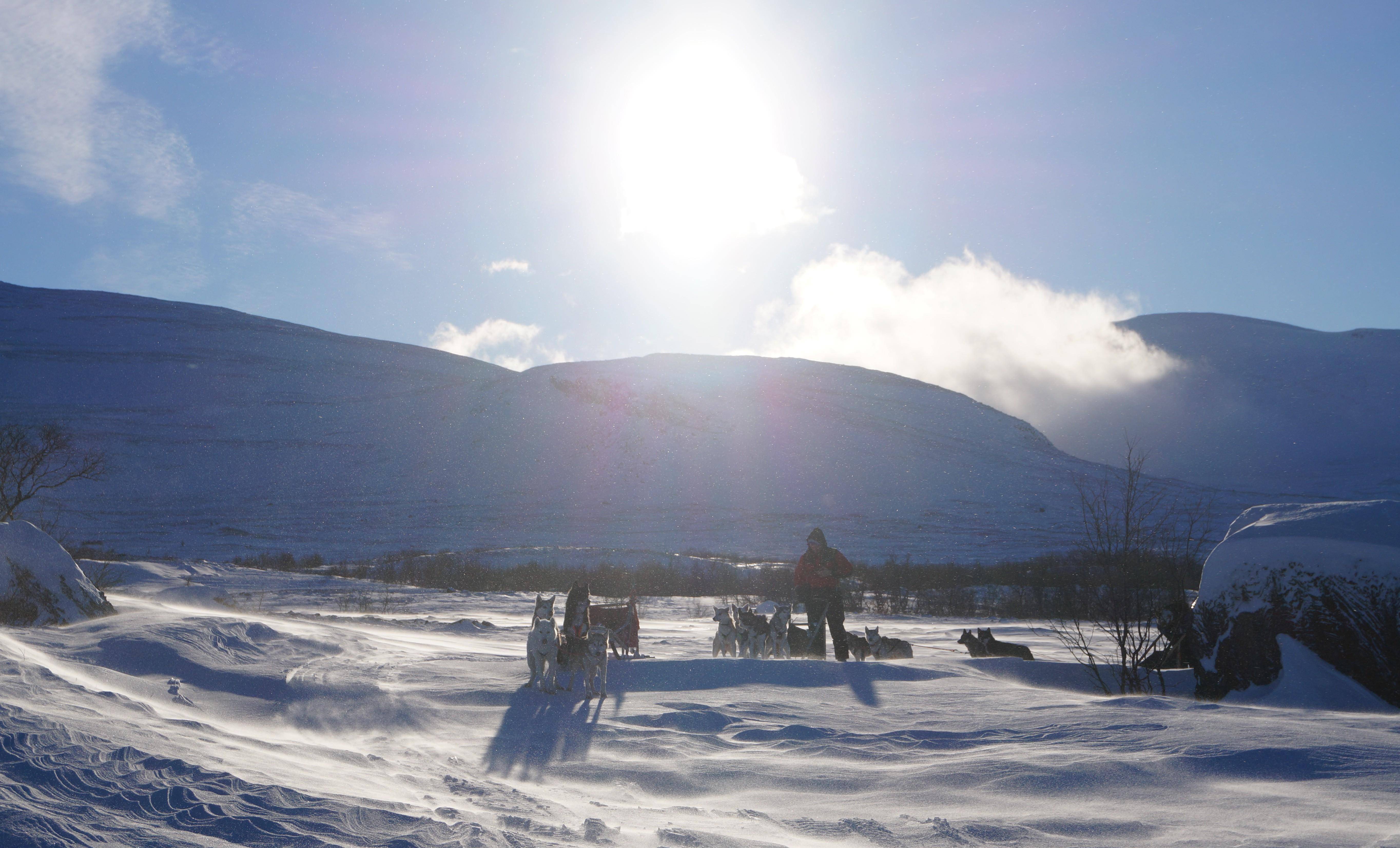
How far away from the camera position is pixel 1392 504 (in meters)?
6.63

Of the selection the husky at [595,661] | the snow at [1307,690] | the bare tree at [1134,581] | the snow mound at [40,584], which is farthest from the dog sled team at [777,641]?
the snow mound at [40,584]

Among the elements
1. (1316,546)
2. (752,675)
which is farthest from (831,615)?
(1316,546)

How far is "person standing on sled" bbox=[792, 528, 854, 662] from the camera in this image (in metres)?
8.31

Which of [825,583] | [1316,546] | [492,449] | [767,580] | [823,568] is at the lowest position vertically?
[767,580]

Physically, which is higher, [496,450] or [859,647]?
[496,450]

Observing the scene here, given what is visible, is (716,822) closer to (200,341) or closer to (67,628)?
(67,628)

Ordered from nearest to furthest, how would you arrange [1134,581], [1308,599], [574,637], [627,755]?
[627,755], [1308,599], [574,637], [1134,581]

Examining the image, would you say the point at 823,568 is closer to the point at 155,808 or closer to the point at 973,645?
the point at 973,645

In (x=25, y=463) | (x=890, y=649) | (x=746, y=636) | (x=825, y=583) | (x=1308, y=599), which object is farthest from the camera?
(x=25, y=463)

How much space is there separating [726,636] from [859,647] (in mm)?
1650

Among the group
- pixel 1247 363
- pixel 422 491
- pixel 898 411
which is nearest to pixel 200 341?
pixel 422 491

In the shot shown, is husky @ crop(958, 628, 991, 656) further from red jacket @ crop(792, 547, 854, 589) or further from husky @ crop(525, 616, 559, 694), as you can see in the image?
husky @ crop(525, 616, 559, 694)

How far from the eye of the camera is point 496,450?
57844mm

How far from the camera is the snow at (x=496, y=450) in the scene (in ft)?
128
